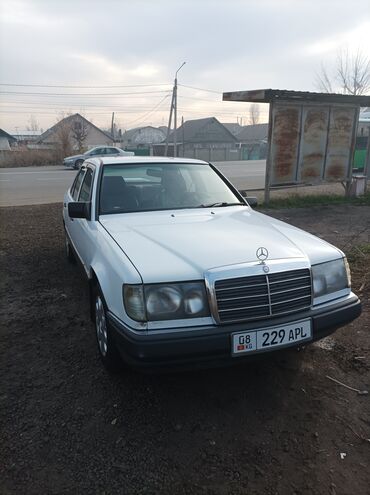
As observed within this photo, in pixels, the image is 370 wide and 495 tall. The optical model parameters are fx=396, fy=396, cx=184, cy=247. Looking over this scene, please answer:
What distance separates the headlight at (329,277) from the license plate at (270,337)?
29cm

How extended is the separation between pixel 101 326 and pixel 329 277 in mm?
1738

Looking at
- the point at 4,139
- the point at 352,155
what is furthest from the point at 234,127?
the point at 352,155

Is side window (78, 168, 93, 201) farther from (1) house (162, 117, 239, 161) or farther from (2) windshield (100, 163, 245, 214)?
(1) house (162, 117, 239, 161)

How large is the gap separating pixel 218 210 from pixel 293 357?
4.90ft

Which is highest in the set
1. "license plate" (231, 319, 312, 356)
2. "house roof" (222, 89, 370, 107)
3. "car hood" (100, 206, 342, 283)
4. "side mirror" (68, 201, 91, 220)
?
"house roof" (222, 89, 370, 107)

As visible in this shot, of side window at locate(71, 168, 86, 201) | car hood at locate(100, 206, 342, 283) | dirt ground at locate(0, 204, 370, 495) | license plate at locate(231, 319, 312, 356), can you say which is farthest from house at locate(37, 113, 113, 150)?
license plate at locate(231, 319, 312, 356)

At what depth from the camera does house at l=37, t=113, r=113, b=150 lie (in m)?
37.3

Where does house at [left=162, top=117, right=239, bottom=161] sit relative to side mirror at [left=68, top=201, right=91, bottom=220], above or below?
above

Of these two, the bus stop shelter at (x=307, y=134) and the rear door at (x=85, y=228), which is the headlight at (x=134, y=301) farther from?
the bus stop shelter at (x=307, y=134)

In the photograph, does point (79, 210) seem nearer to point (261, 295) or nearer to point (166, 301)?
point (166, 301)

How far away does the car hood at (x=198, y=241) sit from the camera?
8.18 feet

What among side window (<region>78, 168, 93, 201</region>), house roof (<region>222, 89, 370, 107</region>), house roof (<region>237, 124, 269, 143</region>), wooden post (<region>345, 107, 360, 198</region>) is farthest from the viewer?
house roof (<region>237, 124, 269, 143</region>)

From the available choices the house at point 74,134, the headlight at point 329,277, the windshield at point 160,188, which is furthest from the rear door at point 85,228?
the house at point 74,134

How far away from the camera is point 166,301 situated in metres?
2.40
